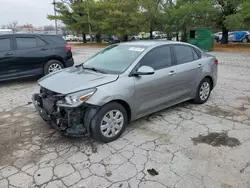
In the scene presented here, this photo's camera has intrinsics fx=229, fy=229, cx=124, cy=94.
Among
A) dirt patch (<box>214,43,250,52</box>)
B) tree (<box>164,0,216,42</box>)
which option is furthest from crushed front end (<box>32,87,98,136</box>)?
tree (<box>164,0,216,42</box>)

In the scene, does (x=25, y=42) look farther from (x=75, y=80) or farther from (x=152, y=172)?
(x=152, y=172)

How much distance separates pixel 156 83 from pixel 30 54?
15.6ft

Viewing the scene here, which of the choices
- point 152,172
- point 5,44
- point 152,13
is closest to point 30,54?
point 5,44

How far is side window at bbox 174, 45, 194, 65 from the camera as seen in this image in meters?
4.52

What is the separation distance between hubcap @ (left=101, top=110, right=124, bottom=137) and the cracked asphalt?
181 mm

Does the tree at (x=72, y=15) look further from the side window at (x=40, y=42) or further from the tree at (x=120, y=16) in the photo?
the side window at (x=40, y=42)

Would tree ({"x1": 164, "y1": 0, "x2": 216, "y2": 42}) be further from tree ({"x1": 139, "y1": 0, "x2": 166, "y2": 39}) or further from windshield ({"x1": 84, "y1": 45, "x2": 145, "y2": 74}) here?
windshield ({"x1": 84, "y1": 45, "x2": 145, "y2": 74})

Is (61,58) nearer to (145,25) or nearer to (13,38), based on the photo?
(13,38)

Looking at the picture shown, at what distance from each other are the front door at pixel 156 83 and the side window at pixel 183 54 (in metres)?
0.24

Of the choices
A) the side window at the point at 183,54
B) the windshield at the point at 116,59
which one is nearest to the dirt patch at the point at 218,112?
the side window at the point at 183,54

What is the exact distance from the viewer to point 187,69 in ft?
14.9

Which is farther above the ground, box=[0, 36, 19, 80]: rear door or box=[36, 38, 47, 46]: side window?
box=[36, 38, 47, 46]: side window

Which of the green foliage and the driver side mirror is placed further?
the green foliage

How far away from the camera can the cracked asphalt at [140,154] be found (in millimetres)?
2682
